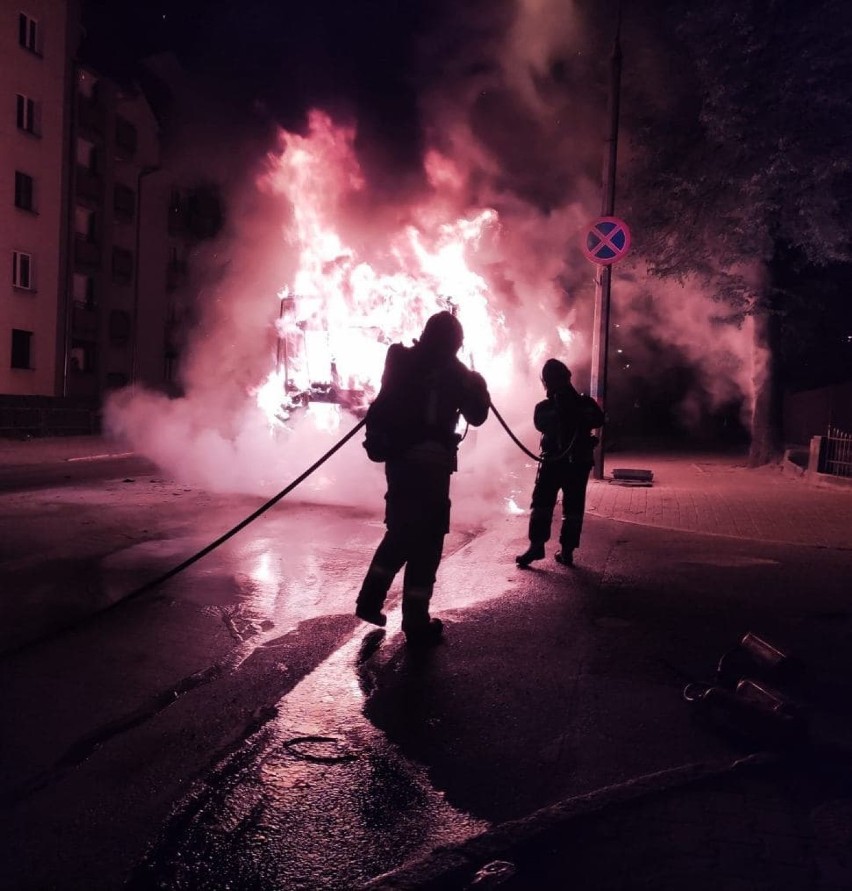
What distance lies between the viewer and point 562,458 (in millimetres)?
6844

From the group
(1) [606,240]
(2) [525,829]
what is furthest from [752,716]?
(1) [606,240]

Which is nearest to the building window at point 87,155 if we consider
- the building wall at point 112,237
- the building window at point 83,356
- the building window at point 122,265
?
the building wall at point 112,237

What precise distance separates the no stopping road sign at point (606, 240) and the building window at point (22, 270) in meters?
20.5

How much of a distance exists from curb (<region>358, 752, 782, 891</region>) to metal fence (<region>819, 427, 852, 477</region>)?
11.3 m

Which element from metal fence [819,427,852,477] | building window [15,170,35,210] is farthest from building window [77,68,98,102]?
metal fence [819,427,852,477]

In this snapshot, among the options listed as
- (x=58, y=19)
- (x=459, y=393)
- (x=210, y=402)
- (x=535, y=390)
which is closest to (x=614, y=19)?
(x=535, y=390)

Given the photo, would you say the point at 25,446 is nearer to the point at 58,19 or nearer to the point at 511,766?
the point at 58,19

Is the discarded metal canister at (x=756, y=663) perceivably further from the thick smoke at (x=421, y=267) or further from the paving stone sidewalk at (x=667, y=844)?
the thick smoke at (x=421, y=267)

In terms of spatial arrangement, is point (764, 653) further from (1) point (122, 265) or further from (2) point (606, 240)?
(1) point (122, 265)

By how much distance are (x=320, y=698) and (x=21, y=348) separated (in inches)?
1029

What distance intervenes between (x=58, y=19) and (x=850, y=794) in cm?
3095

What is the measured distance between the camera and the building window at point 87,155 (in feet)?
96.0

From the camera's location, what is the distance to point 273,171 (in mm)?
14078

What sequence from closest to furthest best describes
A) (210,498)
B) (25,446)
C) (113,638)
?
(113,638) < (210,498) < (25,446)
